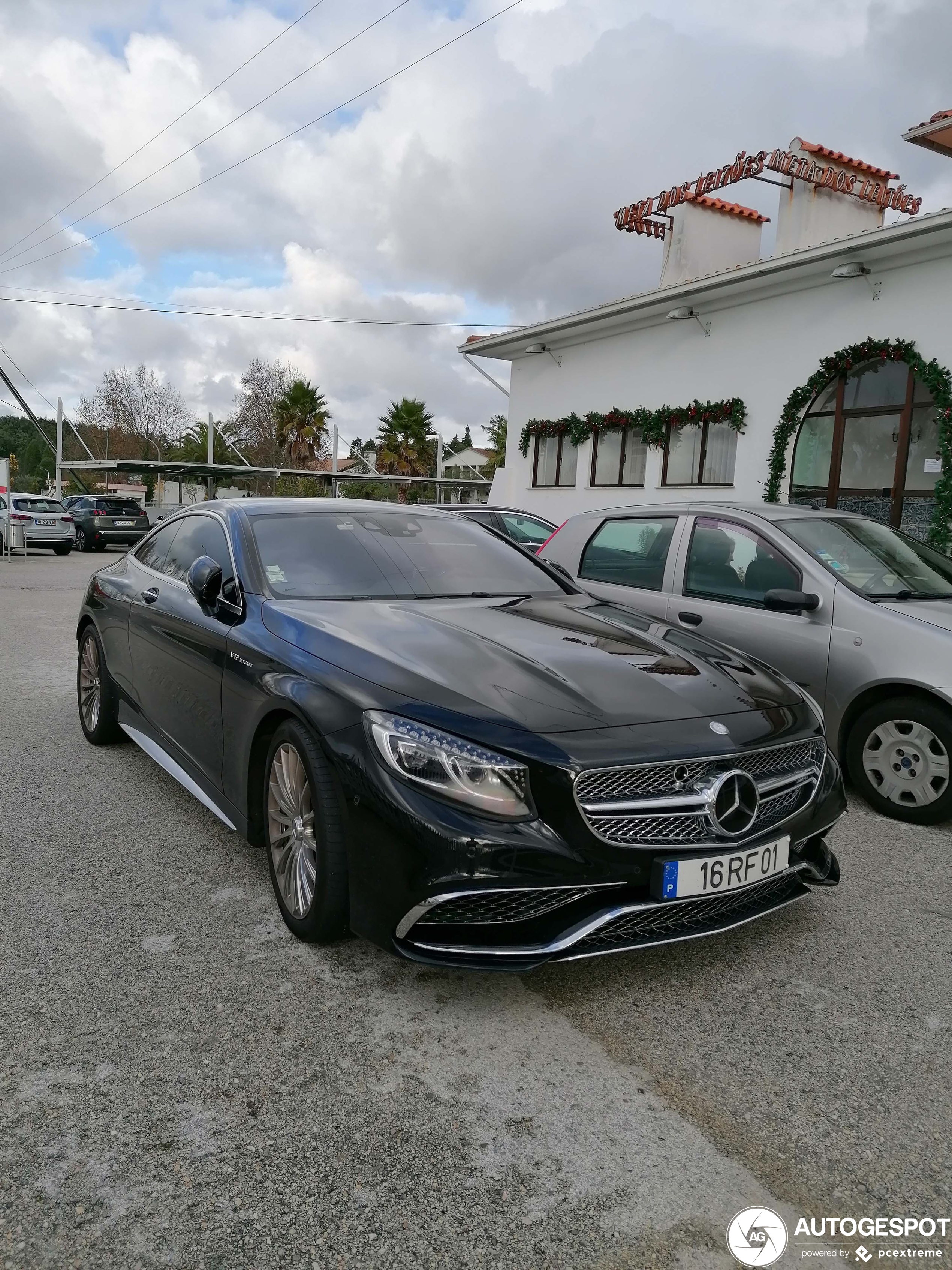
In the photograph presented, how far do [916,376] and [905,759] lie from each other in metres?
8.98

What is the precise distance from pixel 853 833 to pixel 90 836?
3.37 m

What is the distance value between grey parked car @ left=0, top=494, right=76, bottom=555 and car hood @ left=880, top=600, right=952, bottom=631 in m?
22.0

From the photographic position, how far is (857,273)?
12.0 meters

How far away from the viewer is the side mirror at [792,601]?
489cm

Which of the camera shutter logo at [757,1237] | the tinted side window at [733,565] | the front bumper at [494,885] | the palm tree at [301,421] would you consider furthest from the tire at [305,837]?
the palm tree at [301,421]

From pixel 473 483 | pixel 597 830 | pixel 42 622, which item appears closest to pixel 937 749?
pixel 597 830

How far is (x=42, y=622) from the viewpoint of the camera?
1105 centimetres

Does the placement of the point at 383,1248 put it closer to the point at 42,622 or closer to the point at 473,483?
the point at 42,622

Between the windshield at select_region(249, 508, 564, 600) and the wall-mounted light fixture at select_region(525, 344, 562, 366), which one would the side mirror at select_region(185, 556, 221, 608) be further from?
the wall-mounted light fixture at select_region(525, 344, 562, 366)

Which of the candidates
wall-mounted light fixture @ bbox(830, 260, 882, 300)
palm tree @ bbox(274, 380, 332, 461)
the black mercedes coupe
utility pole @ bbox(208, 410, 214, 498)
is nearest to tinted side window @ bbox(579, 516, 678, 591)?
the black mercedes coupe

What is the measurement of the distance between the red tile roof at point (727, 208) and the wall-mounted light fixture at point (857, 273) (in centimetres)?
526

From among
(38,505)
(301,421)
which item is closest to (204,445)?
(301,421)

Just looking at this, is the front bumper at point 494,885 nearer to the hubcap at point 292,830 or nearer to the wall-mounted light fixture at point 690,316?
the hubcap at point 292,830

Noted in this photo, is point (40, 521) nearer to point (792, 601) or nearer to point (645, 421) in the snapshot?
point (645, 421)
